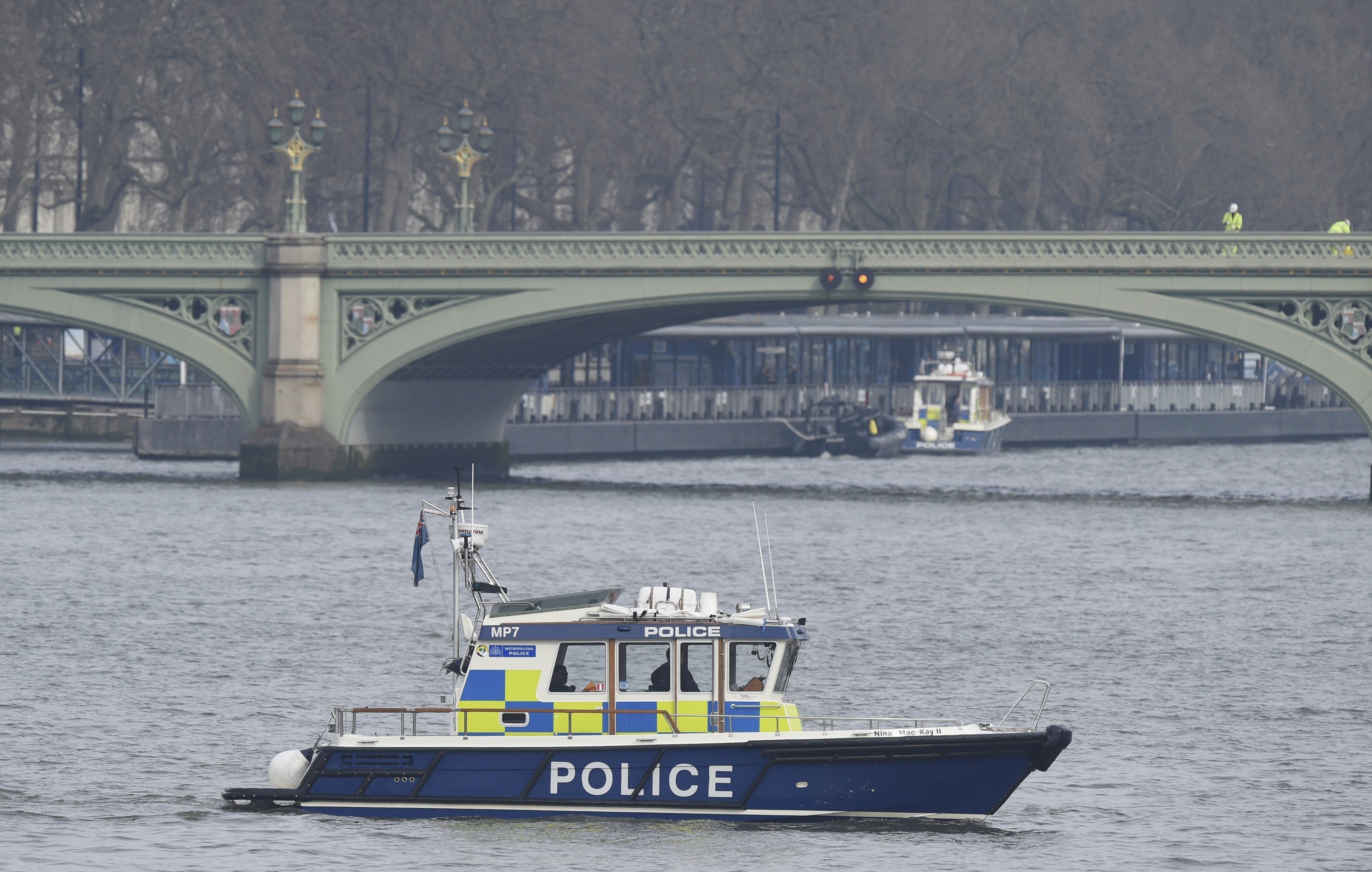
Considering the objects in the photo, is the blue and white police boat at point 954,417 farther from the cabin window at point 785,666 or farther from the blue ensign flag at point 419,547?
the cabin window at point 785,666

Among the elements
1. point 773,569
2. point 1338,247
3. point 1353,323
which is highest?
point 1338,247

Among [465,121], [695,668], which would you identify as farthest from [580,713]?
[465,121]

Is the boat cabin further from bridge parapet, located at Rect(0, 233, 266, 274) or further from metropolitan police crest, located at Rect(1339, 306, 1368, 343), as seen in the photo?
bridge parapet, located at Rect(0, 233, 266, 274)

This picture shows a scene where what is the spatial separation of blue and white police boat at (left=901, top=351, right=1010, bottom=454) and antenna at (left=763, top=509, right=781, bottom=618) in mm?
33656

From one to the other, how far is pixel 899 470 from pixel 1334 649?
47323 millimetres

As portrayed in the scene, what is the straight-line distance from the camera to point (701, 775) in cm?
2747

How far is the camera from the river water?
28.1 metres

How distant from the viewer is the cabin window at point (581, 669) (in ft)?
91.1

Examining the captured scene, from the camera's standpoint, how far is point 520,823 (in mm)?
27938

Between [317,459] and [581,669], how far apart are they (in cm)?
4343

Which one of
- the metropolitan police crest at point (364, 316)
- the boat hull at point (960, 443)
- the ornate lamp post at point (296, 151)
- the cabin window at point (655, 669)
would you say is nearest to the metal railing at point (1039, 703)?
the cabin window at point (655, 669)

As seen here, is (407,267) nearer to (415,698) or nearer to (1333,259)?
(1333,259)

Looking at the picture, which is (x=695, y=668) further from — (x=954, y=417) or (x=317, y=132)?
(x=954, y=417)

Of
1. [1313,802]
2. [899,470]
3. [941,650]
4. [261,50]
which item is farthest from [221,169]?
[1313,802]
